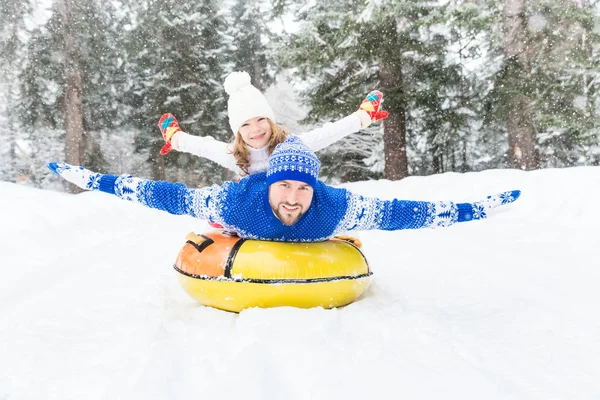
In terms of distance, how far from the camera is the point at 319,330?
2.39 meters

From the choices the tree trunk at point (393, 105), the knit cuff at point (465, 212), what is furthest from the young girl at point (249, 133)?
the tree trunk at point (393, 105)

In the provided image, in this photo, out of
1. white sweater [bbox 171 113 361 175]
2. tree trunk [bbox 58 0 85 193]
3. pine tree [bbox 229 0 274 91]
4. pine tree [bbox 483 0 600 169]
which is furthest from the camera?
pine tree [bbox 229 0 274 91]

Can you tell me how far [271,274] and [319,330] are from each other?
522mm

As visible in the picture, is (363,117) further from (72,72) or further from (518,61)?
(72,72)

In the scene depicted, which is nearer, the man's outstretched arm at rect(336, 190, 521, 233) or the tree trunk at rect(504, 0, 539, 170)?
the man's outstretched arm at rect(336, 190, 521, 233)

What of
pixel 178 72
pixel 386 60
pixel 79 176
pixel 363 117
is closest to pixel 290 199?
pixel 79 176

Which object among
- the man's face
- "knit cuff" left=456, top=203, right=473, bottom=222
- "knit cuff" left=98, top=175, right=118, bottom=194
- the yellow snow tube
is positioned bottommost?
the yellow snow tube

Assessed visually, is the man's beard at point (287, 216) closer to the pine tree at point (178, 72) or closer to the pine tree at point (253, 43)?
the pine tree at point (178, 72)

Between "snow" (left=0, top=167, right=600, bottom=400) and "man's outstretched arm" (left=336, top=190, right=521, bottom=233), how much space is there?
215mm

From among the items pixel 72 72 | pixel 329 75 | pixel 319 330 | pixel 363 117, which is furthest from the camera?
pixel 72 72

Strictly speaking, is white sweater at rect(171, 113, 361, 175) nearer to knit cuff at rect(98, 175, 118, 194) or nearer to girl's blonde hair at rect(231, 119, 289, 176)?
girl's blonde hair at rect(231, 119, 289, 176)

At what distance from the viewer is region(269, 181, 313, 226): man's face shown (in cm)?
285

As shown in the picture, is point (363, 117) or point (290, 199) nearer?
point (290, 199)

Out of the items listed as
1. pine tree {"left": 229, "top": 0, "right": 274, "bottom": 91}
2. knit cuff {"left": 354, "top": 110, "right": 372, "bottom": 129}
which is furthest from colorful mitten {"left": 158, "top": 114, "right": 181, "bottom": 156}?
pine tree {"left": 229, "top": 0, "right": 274, "bottom": 91}
